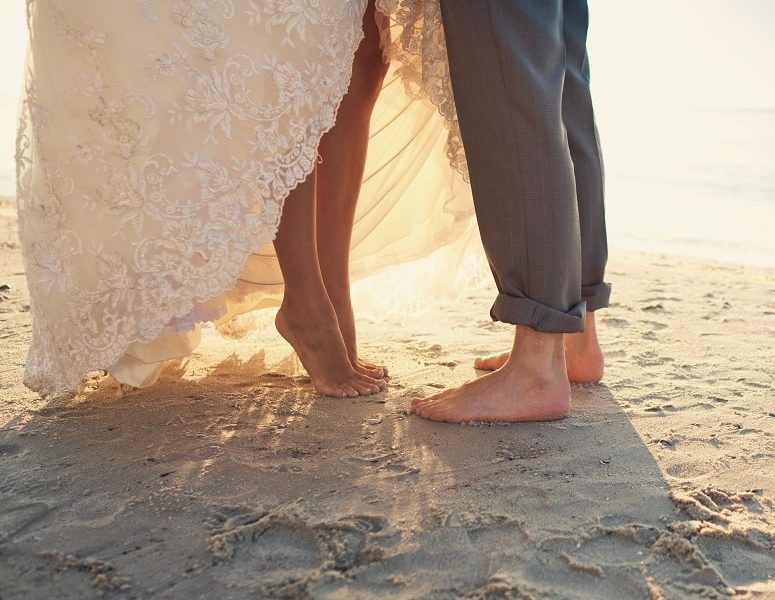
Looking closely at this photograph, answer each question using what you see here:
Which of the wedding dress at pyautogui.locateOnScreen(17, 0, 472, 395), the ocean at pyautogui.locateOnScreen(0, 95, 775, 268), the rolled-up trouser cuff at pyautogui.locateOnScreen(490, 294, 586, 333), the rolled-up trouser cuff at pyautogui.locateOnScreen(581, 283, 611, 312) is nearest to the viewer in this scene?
the wedding dress at pyautogui.locateOnScreen(17, 0, 472, 395)

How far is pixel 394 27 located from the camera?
196cm

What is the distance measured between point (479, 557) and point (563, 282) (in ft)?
2.21

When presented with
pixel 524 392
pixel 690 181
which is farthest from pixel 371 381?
pixel 690 181

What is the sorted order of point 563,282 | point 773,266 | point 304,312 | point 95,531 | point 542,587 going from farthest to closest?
point 773,266 → point 304,312 → point 563,282 → point 95,531 → point 542,587

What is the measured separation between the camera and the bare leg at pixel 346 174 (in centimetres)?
193

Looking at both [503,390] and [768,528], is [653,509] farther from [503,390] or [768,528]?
[503,390]

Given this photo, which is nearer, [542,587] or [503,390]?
[542,587]

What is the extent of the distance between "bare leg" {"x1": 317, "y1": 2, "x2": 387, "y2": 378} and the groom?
0.33 meters

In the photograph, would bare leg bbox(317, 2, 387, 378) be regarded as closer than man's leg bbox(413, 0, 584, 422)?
No

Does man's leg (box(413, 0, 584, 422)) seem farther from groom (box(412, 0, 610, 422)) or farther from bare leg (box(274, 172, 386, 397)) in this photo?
bare leg (box(274, 172, 386, 397))

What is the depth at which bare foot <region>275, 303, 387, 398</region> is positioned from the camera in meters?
1.94

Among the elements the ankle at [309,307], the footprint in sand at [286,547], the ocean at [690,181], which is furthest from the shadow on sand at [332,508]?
the ocean at [690,181]

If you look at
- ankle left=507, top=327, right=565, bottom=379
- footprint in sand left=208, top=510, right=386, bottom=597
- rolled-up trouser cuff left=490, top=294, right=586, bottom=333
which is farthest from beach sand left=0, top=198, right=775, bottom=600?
rolled-up trouser cuff left=490, top=294, right=586, bottom=333

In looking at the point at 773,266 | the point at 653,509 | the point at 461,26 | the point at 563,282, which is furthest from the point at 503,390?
the point at 773,266
